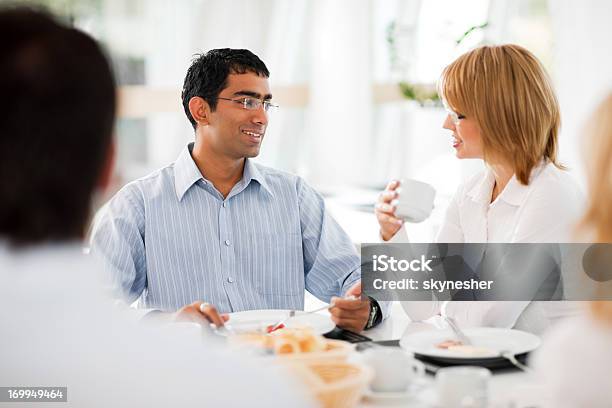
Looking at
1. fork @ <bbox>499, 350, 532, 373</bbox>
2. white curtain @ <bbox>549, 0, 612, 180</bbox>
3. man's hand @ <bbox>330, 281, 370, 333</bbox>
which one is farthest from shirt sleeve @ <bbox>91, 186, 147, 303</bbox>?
white curtain @ <bbox>549, 0, 612, 180</bbox>

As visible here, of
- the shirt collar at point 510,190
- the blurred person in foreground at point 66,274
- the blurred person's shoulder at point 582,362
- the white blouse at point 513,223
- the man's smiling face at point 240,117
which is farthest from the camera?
the man's smiling face at point 240,117

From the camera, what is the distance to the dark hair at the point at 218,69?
186 centimetres

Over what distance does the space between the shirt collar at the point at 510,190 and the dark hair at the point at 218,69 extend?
0.56 meters

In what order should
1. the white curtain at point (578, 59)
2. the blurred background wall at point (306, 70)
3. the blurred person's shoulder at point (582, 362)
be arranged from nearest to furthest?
the blurred person's shoulder at point (582, 362), the white curtain at point (578, 59), the blurred background wall at point (306, 70)

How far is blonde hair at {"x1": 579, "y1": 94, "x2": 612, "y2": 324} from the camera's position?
0.79m

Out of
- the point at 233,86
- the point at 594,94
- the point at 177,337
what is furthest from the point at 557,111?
the point at 594,94

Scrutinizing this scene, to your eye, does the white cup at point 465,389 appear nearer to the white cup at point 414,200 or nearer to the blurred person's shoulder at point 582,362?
the blurred person's shoulder at point 582,362

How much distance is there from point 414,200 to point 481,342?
0.87 ft

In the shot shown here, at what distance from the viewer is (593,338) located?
0.79 m

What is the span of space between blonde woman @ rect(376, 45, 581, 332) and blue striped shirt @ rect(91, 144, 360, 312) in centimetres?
29

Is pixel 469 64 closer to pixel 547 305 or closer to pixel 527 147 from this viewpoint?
pixel 527 147

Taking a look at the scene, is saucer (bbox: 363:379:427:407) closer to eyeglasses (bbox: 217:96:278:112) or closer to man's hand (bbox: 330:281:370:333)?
man's hand (bbox: 330:281:370:333)

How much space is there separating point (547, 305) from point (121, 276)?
83 cm

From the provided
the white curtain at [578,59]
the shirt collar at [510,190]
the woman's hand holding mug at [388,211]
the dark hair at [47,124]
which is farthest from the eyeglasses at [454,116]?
the white curtain at [578,59]
